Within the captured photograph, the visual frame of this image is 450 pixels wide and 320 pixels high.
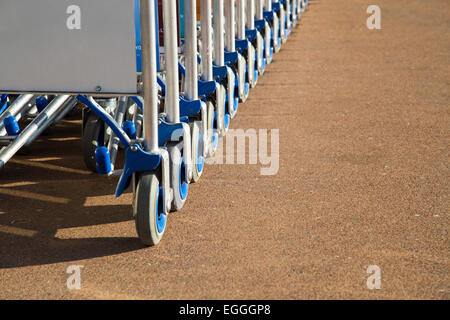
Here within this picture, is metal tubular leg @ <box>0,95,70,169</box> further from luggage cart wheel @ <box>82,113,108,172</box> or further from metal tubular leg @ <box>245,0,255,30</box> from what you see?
metal tubular leg @ <box>245,0,255,30</box>

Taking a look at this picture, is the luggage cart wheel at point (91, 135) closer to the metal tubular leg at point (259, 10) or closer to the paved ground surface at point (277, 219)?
the paved ground surface at point (277, 219)

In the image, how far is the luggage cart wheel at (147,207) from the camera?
3.69 metres

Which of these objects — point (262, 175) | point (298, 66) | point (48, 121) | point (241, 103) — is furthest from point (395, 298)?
point (298, 66)

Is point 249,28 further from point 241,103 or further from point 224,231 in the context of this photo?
point 224,231

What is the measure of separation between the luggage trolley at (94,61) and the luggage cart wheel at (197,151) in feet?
2.64

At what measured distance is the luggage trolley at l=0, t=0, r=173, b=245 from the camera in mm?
3619

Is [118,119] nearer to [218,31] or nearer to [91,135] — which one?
[91,135]

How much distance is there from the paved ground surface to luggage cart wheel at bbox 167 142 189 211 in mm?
100

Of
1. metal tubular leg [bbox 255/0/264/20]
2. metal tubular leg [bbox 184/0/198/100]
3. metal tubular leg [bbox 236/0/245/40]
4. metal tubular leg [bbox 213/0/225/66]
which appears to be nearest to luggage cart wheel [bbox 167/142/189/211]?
metal tubular leg [bbox 184/0/198/100]

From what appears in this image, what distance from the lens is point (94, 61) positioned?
3.69 m

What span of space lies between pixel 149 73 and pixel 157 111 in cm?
23

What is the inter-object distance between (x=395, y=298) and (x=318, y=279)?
387 millimetres

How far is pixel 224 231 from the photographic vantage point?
4078 millimetres
